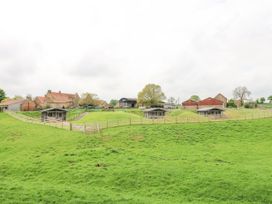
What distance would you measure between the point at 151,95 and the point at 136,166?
86744 millimetres

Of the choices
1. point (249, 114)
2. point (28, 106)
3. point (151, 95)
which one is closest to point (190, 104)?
point (151, 95)

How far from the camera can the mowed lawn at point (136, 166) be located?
20812 millimetres

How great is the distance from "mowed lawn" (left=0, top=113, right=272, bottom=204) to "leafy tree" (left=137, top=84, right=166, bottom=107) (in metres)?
66.5

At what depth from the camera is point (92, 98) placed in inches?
5030

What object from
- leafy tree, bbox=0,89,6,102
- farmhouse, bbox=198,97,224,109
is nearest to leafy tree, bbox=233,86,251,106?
farmhouse, bbox=198,97,224,109

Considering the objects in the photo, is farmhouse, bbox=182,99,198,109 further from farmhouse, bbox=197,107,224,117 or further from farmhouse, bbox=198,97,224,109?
farmhouse, bbox=197,107,224,117

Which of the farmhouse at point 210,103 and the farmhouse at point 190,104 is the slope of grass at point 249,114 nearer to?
the farmhouse at point 210,103

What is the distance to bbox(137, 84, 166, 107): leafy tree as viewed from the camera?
113m

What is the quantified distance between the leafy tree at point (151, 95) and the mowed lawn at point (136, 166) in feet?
218

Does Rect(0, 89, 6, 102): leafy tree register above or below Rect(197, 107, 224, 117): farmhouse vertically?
above

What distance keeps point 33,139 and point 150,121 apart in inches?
790

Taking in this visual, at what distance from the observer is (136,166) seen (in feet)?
87.8

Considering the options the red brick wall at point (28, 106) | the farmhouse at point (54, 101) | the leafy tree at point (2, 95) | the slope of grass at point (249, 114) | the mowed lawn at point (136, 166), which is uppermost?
the leafy tree at point (2, 95)

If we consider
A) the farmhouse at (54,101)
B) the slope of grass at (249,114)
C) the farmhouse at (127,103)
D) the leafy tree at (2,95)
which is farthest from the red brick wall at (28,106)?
the slope of grass at (249,114)
